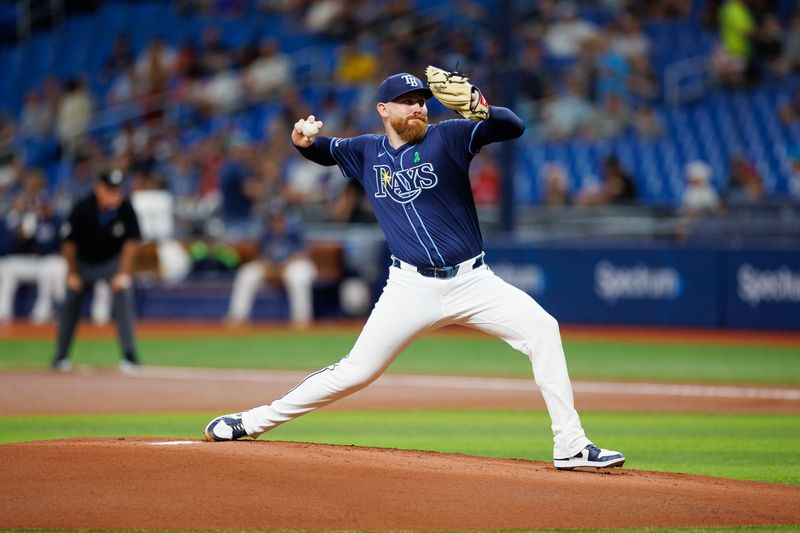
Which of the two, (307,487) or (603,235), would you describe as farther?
(603,235)

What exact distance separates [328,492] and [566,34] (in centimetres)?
1875

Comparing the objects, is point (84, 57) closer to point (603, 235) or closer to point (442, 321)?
point (603, 235)

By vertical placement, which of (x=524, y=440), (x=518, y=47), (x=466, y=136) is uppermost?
(x=518, y=47)

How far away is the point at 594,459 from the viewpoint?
22.0ft

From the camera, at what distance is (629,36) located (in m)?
23.3

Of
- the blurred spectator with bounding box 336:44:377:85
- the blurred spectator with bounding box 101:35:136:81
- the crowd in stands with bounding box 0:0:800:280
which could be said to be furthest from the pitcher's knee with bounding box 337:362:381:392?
the blurred spectator with bounding box 101:35:136:81

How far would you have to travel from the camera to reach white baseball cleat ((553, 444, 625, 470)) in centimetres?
669

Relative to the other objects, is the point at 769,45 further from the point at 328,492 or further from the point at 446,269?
the point at 328,492

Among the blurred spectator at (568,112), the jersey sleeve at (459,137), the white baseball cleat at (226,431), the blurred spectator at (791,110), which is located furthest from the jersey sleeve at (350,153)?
the blurred spectator at (791,110)

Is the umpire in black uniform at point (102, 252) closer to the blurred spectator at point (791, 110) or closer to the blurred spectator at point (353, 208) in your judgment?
the blurred spectator at point (353, 208)

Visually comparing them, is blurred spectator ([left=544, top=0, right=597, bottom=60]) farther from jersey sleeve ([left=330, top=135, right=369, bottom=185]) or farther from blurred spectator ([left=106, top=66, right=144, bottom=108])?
jersey sleeve ([left=330, top=135, right=369, bottom=185])

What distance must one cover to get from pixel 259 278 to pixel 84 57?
1075 cm

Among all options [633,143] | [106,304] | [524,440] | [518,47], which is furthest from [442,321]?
[518,47]

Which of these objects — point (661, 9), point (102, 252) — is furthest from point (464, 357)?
point (661, 9)
